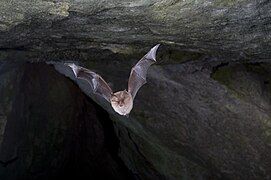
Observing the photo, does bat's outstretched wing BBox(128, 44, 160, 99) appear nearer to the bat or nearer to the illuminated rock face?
the bat

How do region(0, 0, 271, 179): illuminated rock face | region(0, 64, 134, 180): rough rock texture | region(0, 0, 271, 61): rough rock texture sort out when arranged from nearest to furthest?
region(0, 0, 271, 61): rough rock texture → region(0, 0, 271, 179): illuminated rock face → region(0, 64, 134, 180): rough rock texture

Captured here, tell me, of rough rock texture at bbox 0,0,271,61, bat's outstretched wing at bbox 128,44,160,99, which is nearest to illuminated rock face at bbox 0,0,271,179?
rough rock texture at bbox 0,0,271,61

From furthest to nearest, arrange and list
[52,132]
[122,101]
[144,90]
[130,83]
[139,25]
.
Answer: [52,132] < [144,90] < [130,83] < [122,101] < [139,25]

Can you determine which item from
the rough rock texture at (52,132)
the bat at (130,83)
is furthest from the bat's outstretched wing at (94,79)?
the rough rock texture at (52,132)

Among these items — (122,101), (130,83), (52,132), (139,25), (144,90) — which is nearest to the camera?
(139,25)

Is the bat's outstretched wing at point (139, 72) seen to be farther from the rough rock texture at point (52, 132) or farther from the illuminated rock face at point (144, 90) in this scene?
the rough rock texture at point (52, 132)

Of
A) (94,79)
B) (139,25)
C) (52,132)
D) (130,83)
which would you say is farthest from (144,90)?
(52,132)

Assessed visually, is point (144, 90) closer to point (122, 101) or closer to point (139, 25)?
point (122, 101)

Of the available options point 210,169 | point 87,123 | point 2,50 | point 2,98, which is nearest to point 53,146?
point 87,123
